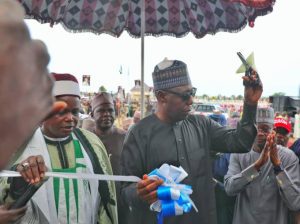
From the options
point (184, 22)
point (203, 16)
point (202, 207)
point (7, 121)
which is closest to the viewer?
point (7, 121)

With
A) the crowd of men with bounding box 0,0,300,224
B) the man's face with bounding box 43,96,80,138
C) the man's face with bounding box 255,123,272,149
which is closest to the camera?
the crowd of men with bounding box 0,0,300,224

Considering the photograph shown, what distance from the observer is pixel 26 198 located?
2070mm

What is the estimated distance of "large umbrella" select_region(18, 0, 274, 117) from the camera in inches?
142

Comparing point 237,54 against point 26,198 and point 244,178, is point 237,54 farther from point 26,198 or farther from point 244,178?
point 26,198

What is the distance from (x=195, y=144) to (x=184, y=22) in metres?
1.84

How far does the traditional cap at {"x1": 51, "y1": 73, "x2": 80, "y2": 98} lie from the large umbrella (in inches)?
34.8

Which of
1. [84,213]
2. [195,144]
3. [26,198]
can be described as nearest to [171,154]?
[195,144]

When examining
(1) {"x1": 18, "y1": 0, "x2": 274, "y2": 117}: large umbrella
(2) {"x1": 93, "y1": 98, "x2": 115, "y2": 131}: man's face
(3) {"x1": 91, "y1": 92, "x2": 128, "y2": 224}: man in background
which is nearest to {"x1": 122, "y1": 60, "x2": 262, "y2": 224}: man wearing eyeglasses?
(1) {"x1": 18, "y1": 0, "x2": 274, "y2": 117}: large umbrella

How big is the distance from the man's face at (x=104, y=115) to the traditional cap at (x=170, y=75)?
153 centimetres

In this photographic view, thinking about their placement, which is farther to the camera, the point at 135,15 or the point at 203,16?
the point at 135,15

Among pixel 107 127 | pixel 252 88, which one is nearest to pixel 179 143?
pixel 252 88

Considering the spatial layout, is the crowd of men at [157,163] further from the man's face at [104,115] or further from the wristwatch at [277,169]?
the man's face at [104,115]

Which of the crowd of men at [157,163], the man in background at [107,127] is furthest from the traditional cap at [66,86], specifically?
the man in background at [107,127]

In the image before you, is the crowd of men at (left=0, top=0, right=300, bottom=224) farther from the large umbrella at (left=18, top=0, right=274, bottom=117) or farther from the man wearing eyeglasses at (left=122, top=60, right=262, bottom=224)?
the large umbrella at (left=18, top=0, right=274, bottom=117)
